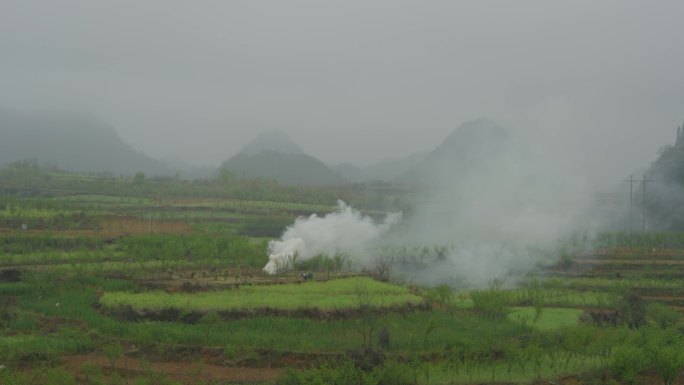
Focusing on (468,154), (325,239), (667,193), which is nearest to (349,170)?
(468,154)

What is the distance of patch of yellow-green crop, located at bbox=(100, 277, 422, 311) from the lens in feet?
75.6

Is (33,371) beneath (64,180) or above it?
beneath

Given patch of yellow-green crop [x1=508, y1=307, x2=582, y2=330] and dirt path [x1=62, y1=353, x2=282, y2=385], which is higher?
patch of yellow-green crop [x1=508, y1=307, x2=582, y2=330]

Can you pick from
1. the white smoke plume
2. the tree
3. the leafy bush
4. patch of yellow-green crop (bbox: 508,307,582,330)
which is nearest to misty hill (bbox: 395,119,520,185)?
the white smoke plume

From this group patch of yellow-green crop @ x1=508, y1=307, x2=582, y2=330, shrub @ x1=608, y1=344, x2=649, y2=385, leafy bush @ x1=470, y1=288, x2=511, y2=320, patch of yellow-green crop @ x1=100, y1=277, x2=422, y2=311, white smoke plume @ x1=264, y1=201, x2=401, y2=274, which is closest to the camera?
shrub @ x1=608, y1=344, x2=649, y2=385

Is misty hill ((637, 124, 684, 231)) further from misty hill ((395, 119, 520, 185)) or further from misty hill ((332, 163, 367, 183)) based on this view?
misty hill ((332, 163, 367, 183))

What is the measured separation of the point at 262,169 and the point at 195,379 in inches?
3720

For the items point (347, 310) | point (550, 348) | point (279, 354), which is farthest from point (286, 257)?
point (550, 348)

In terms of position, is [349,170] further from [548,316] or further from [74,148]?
[548,316]

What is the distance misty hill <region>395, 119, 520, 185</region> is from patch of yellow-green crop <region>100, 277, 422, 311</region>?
42.6 metres

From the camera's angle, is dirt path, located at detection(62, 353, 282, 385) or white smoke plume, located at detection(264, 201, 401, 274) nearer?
dirt path, located at detection(62, 353, 282, 385)

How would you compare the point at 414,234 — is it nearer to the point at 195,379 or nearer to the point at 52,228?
the point at 52,228

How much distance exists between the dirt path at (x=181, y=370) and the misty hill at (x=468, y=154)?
2045 inches

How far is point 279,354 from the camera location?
19.4 meters
